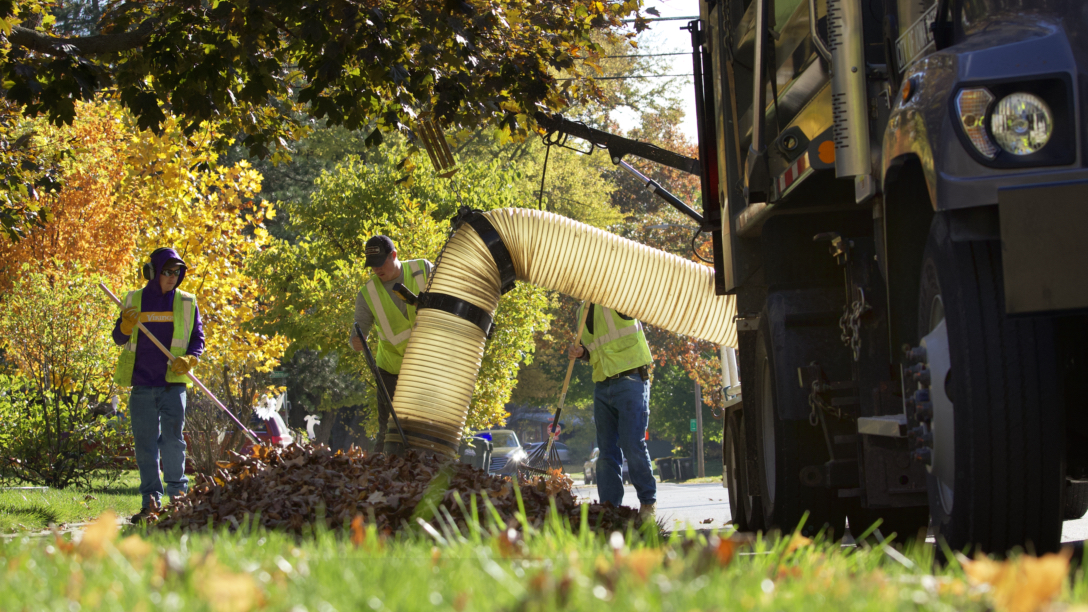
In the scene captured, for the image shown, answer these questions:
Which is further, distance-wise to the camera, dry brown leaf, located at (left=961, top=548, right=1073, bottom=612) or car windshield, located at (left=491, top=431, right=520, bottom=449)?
car windshield, located at (left=491, top=431, right=520, bottom=449)

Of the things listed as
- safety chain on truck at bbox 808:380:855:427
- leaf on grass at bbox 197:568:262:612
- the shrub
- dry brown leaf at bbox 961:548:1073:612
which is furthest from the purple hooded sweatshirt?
dry brown leaf at bbox 961:548:1073:612

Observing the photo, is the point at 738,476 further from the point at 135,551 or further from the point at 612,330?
the point at 135,551

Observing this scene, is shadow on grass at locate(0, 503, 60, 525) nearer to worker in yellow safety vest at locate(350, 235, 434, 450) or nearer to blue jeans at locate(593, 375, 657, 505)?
worker in yellow safety vest at locate(350, 235, 434, 450)

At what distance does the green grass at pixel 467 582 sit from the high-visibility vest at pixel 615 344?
234 inches

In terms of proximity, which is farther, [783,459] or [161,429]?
[161,429]

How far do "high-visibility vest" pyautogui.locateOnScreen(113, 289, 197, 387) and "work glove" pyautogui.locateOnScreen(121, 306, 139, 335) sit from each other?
0.05 metres

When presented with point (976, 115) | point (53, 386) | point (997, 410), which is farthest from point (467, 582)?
point (53, 386)

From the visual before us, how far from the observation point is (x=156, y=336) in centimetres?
872

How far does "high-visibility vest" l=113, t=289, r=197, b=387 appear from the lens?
8.62 meters

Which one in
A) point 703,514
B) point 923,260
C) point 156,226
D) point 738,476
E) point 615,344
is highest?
point 156,226

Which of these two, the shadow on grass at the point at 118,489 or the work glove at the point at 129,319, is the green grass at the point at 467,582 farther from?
the shadow on grass at the point at 118,489

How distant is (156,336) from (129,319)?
227 mm

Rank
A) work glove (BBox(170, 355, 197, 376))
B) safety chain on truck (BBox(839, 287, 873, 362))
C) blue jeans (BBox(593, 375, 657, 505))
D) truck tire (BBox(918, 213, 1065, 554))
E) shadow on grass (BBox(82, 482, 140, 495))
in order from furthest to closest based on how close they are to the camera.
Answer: shadow on grass (BBox(82, 482, 140, 495)), blue jeans (BBox(593, 375, 657, 505)), work glove (BBox(170, 355, 197, 376)), safety chain on truck (BBox(839, 287, 873, 362)), truck tire (BBox(918, 213, 1065, 554))

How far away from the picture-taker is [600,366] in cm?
884
